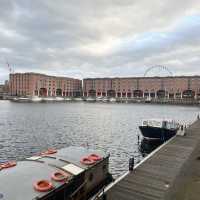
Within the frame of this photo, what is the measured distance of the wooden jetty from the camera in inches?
561

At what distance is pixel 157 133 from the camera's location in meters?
41.6

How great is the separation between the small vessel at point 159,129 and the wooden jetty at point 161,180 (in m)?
16.0

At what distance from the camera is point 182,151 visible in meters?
26.4

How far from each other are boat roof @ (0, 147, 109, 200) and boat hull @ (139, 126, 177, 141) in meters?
25.3

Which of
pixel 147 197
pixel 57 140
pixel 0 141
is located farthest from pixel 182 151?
pixel 0 141

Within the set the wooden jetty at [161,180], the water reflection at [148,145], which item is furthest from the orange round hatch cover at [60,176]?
the water reflection at [148,145]

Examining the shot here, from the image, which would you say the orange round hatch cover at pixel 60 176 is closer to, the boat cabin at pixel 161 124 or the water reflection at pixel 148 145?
the water reflection at pixel 148 145

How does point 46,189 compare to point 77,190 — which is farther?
point 77,190

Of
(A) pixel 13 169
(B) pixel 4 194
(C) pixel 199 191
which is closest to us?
(B) pixel 4 194

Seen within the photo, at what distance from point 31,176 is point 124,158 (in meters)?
21.1

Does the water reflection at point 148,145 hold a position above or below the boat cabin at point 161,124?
below

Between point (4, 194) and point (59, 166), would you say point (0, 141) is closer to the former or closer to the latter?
A: point (59, 166)

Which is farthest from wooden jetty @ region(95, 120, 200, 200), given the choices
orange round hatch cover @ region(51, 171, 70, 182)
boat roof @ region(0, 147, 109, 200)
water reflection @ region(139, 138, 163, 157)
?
water reflection @ region(139, 138, 163, 157)

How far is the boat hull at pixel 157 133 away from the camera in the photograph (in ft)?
135
